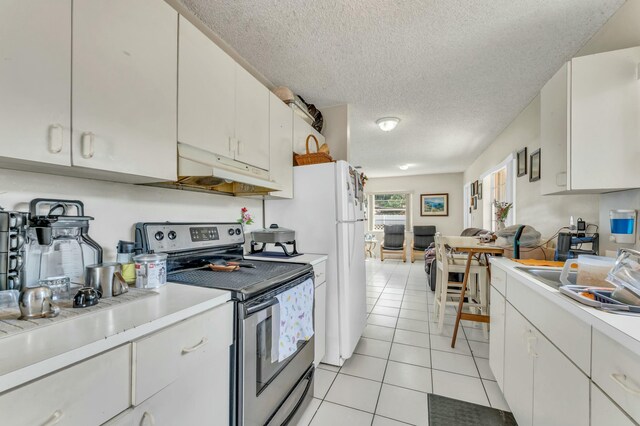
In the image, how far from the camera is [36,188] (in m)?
1.00

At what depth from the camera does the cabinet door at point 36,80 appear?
735 millimetres

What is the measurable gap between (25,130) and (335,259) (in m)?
1.69

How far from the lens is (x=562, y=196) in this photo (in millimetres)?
2199

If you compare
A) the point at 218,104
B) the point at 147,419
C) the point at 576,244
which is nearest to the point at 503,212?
the point at 576,244

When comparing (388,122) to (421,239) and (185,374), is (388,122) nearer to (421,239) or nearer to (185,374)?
(185,374)

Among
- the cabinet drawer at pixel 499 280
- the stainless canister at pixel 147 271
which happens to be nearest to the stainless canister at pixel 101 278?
the stainless canister at pixel 147 271

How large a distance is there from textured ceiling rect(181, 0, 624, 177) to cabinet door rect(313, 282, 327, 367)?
5.64 feet

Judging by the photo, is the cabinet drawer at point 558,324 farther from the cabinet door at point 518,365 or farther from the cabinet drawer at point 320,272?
the cabinet drawer at point 320,272

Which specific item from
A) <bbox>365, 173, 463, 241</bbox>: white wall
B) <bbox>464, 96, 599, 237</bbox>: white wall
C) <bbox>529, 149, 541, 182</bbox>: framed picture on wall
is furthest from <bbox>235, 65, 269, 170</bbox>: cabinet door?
<bbox>365, 173, 463, 241</bbox>: white wall

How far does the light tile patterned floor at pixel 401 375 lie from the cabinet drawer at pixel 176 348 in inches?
37.4

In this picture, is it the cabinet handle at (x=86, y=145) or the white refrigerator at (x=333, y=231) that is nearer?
the cabinet handle at (x=86, y=145)

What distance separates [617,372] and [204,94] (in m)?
1.88

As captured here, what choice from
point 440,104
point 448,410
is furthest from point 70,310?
point 440,104

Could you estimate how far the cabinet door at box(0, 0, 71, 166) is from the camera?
0.74 m
